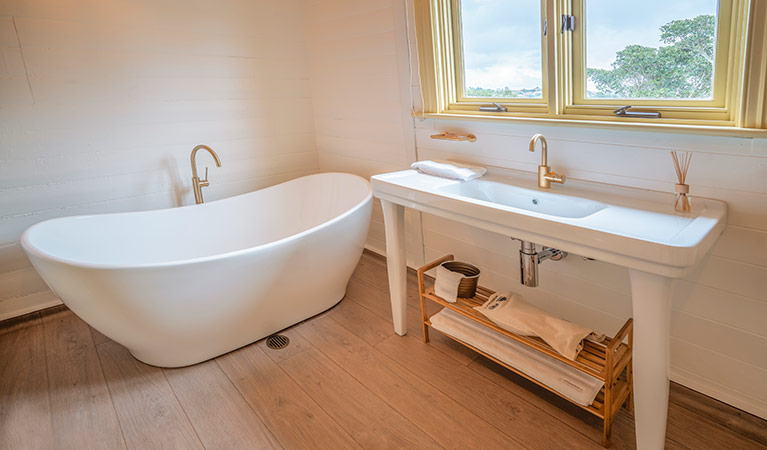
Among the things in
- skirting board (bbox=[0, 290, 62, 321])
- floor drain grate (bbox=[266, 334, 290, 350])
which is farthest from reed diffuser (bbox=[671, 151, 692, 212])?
skirting board (bbox=[0, 290, 62, 321])

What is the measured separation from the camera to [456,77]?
2596 mm

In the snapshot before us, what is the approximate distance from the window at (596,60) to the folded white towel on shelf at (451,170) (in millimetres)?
294

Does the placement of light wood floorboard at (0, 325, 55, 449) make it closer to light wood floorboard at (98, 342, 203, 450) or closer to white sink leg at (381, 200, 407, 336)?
light wood floorboard at (98, 342, 203, 450)

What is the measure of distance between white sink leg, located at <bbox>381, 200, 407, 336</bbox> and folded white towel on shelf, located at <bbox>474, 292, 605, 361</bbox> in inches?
16.1

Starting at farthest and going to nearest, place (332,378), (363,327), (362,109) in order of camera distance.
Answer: (362,109) < (363,327) < (332,378)

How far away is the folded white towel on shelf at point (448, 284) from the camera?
7.12 feet

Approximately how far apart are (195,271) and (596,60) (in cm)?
185

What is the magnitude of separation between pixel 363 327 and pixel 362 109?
1450mm

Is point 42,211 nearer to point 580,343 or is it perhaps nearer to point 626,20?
point 580,343

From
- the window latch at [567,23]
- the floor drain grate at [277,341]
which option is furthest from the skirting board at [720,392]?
the floor drain grate at [277,341]

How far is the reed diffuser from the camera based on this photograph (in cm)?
159

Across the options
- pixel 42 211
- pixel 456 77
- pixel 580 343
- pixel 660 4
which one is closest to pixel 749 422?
pixel 580 343

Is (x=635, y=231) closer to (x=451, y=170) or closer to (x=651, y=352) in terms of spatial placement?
(x=651, y=352)

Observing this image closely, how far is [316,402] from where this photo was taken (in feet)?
6.56
